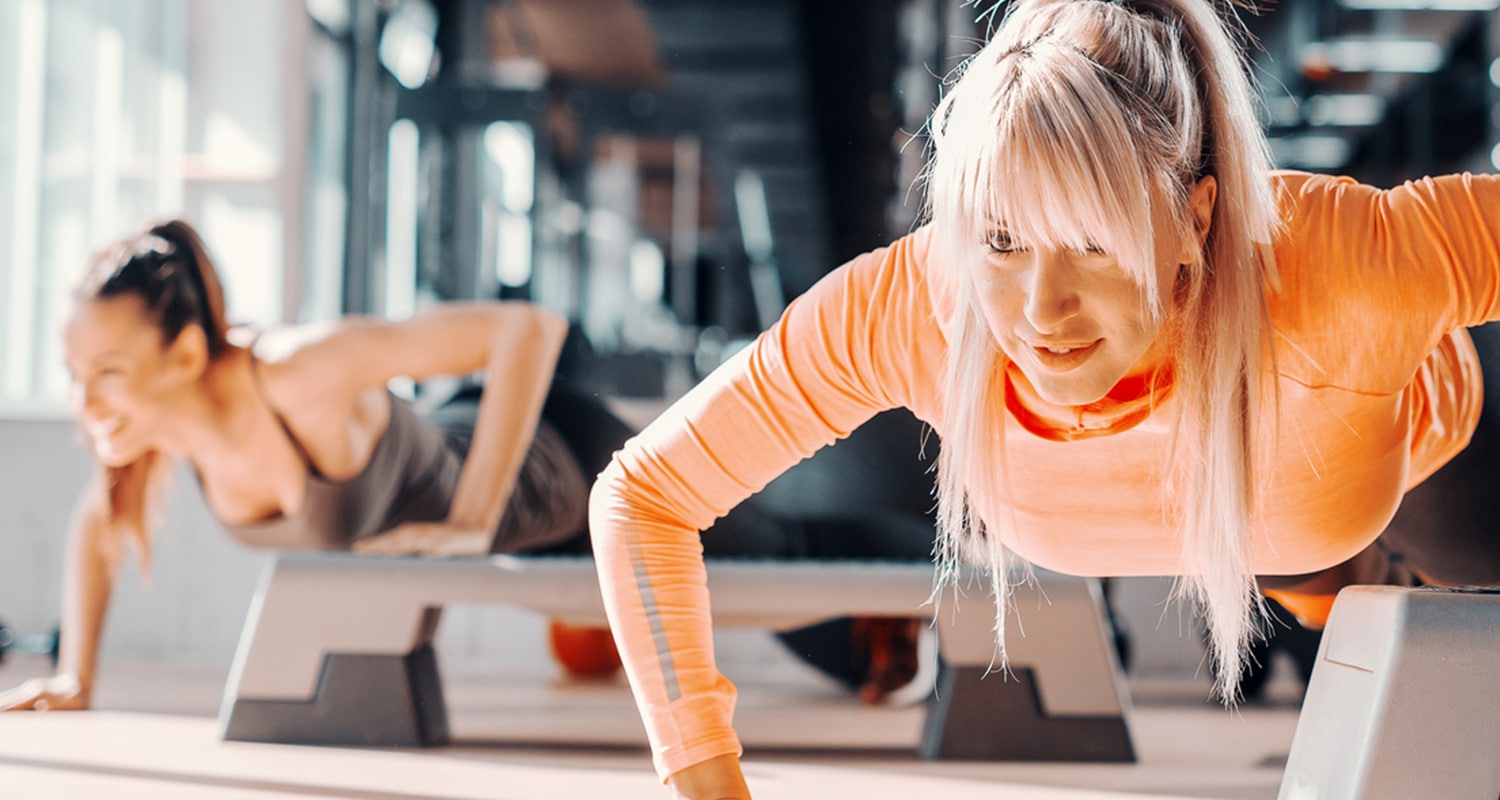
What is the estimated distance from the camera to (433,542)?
166 centimetres

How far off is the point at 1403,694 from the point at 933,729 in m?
0.72

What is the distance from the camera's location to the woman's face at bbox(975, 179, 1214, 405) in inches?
26.7

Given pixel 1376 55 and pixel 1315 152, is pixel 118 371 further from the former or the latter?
pixel 1315 152

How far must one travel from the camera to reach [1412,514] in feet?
3.82

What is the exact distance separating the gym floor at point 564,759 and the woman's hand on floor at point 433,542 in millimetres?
214

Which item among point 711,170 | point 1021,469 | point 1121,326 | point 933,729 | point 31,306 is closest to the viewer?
point 1121,326

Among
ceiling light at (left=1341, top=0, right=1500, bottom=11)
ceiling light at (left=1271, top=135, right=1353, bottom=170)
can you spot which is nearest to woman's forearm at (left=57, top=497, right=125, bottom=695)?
ceiling light at (left=1341, top=0, right=1500, bottom=11)

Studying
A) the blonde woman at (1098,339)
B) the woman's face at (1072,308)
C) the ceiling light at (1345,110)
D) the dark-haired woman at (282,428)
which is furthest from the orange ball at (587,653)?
the ceiling light at (1345,110)

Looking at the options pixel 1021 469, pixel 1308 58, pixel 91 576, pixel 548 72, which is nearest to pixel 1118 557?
pixel 1021 469

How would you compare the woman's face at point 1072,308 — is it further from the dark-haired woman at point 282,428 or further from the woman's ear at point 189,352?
the woman's ear at point 189,352

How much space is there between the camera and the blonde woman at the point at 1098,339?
2.23 feet

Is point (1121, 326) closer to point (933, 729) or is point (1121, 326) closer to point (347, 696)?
point (933, 729)

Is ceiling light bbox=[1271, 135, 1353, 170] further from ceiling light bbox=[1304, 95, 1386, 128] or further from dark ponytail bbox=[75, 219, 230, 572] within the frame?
dark ponytail bbox=[75, 219, 230, 572]

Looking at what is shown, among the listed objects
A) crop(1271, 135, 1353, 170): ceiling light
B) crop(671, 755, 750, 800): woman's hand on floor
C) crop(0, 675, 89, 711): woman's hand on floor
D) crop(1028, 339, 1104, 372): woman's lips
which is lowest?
crop(0, 675, 89, 711): woman's hand on floor
